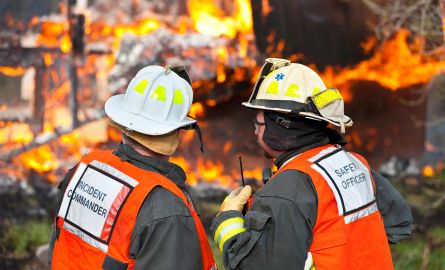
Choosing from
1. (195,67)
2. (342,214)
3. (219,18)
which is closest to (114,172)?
(342,214)

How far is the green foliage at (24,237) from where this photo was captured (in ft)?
23.2

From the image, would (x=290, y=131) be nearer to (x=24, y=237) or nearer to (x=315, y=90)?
(x=315, y=90)

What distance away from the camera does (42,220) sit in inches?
290

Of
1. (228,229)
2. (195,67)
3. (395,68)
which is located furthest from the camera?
(395,68)

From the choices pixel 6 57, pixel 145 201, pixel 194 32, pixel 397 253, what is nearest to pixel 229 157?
pixel 194 32

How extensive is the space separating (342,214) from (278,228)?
1.13 ft

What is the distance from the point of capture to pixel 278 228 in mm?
2893

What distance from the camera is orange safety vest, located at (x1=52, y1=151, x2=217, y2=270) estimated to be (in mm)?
2797

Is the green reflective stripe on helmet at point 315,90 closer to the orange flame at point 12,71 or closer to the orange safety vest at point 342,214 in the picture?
the orange safety vest at point 342,214

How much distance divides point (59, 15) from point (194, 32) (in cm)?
156

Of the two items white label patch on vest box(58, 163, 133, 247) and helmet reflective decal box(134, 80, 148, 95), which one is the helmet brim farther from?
white label patch on vest box(58, 163, 133, 247)

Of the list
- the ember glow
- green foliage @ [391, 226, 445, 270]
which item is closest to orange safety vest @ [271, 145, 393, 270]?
the ember glow

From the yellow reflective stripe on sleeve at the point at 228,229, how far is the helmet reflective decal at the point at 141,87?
0.73 metres

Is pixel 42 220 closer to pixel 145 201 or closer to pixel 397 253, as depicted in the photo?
pixel 397 253
